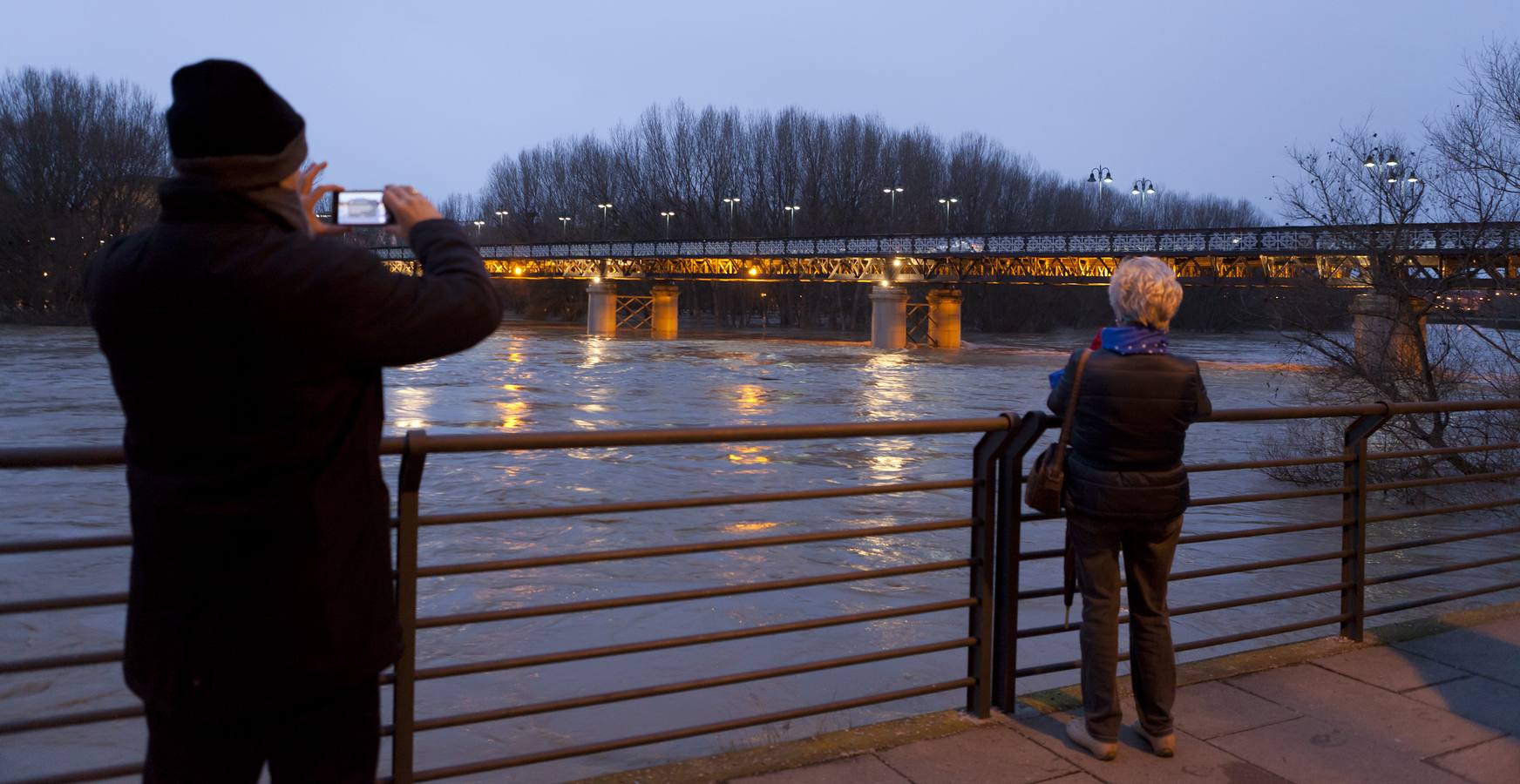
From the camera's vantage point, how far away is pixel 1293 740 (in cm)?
489

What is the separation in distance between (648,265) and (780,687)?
92.7 metres

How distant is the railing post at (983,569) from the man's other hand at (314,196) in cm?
304

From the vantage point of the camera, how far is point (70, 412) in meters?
31.1

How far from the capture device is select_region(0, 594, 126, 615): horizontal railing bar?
335cm

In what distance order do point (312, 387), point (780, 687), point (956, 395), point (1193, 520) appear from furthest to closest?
point (956, 395), point (1193, 520), point (780, 687), point (312, 387)

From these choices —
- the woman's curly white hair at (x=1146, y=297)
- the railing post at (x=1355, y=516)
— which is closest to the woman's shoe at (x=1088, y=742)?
the woman's curly white hair at (x=1146, y=297)

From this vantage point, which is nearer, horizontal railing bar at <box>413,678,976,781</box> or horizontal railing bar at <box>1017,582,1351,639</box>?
horizontal railing bar at <box>413,678,976,781</box>

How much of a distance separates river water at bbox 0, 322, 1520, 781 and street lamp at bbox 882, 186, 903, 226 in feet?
249

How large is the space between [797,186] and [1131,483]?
368ft

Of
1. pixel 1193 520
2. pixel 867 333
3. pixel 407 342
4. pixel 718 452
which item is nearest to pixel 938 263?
pixel 867 333

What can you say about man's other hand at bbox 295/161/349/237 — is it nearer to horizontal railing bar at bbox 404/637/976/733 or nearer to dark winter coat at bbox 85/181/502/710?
dark winter coat at bbox 85/181/502/710

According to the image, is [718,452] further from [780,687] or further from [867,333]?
[867,333]

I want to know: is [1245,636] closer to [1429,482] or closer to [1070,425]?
[1429,482]

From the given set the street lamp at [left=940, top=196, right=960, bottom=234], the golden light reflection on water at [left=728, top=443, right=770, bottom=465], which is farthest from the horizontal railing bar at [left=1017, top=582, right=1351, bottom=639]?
the street lamp at [left=940, top=196, right=960, bottom=234]
